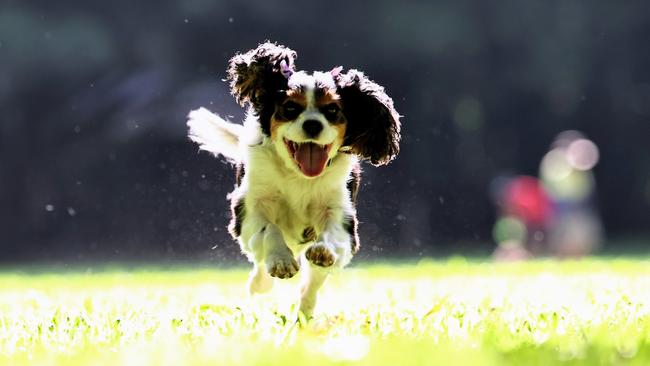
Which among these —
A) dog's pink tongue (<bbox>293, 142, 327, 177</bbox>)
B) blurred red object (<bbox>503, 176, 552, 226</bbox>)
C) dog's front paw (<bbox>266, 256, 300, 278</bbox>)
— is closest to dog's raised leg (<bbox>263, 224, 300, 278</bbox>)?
dog's front paw (<bbox>266, 256, 300, 278</bbox>)

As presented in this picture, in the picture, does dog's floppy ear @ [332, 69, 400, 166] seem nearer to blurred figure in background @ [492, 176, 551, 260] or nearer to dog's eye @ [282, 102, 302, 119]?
dog's eye @ [282, 102, 302, 119]

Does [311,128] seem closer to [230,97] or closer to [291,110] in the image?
[291,110]

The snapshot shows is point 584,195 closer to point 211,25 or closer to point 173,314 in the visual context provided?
point 211,25

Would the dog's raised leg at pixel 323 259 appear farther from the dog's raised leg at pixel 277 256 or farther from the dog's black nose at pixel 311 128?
the dog's black nose at pixel 311 128

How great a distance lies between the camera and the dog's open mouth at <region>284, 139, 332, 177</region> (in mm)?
5000

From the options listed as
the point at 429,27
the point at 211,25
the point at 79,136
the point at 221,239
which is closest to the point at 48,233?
the point at 79,136

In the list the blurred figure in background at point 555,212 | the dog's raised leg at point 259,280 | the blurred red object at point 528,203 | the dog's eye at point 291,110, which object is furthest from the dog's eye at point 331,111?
the blurred red object at point 528,203

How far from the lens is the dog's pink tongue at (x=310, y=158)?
16.4ft

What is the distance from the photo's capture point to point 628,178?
21.5 metres

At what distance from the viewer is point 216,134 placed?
6.04 metres

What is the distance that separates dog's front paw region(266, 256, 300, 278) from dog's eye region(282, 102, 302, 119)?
23.9 inches

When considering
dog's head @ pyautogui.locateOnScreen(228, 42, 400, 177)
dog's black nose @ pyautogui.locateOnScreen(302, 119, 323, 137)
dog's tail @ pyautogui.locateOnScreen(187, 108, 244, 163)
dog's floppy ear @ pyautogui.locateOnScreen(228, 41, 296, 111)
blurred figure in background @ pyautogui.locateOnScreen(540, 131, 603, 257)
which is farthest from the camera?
blurred figure in background @ pyautogui.locateOnScreen(540, 131, 603, 257)

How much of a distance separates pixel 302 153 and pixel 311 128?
7.7 inches

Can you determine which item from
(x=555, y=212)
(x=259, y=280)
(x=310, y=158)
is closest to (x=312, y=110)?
(x=310, y=158)
